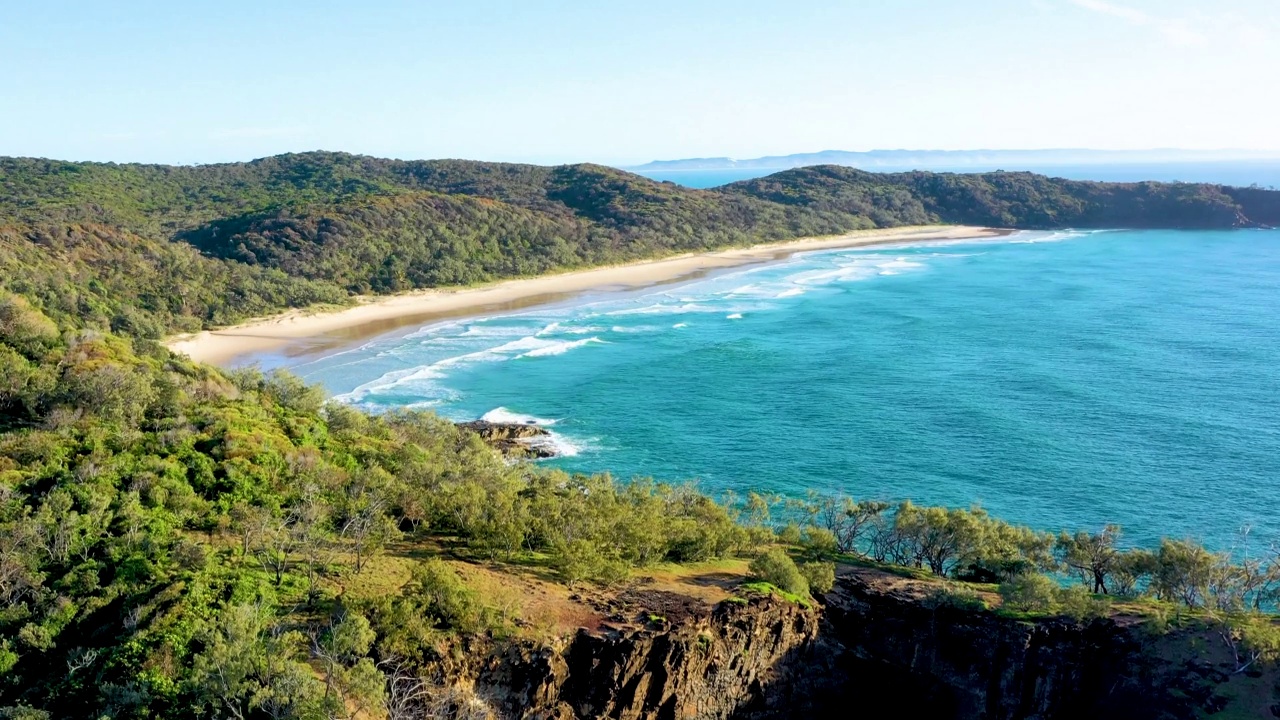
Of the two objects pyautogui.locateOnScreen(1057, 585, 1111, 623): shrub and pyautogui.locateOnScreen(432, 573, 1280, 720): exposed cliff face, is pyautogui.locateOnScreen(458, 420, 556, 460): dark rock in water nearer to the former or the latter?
pyautogui.locateOnScreen(432, 573, 1280, 720): exposed cliff face

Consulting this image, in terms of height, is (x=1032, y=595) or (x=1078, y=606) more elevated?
(x=1032, y=595)

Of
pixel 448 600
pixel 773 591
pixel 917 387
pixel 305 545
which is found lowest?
pixel 917 387

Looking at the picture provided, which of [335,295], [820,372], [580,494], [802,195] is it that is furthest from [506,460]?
[802,195]

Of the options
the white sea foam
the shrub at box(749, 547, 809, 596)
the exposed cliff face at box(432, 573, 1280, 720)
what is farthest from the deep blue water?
the shrub at box(749, 547, 809, 596)

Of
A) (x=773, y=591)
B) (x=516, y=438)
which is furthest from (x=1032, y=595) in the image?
(x=516, y=438)

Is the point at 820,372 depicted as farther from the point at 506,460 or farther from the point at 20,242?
the point at 20,242

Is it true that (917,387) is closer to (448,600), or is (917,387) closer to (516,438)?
(516,438)
